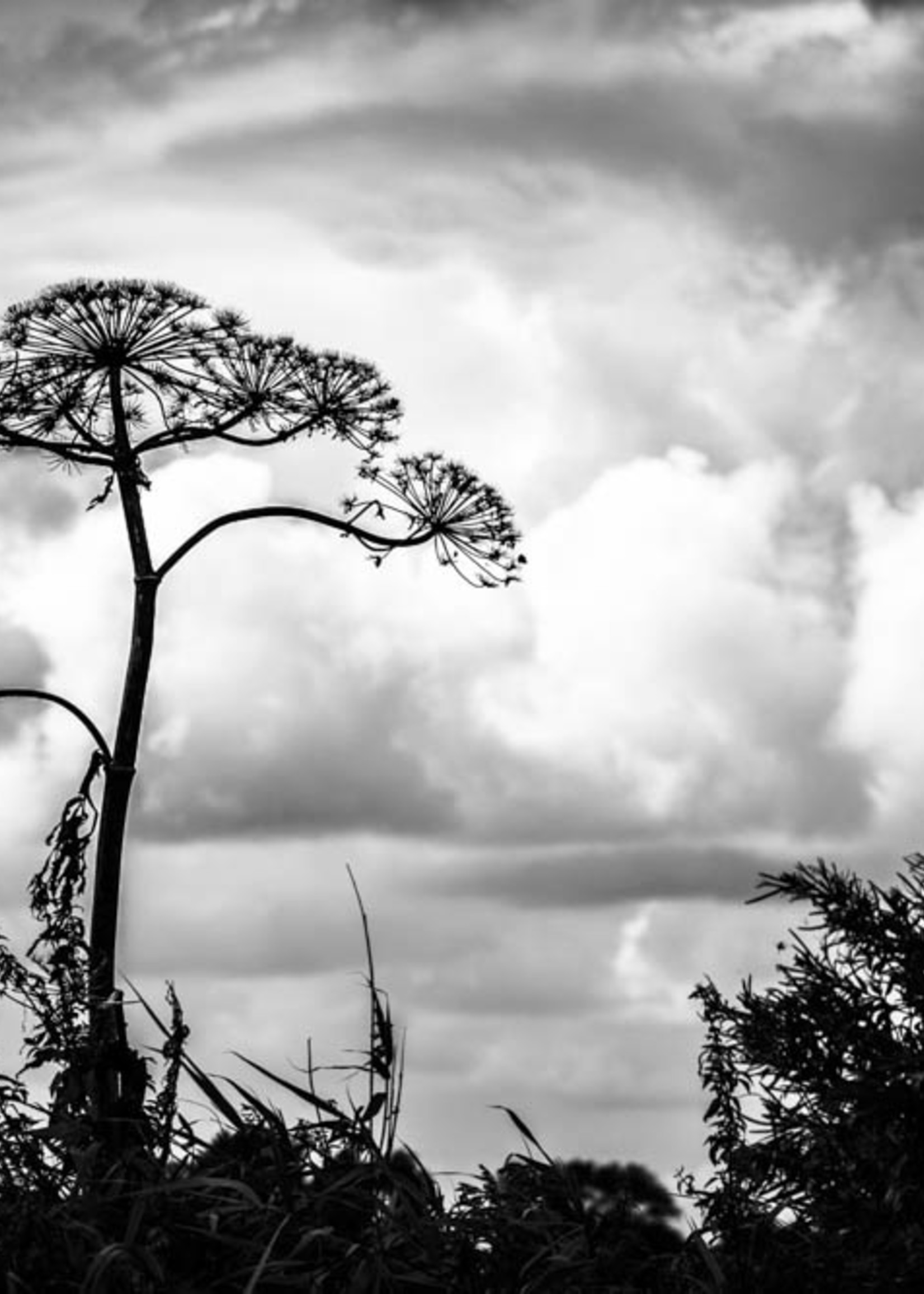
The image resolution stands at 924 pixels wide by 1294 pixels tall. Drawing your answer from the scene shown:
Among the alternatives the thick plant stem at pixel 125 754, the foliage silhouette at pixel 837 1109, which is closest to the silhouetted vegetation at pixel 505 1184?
the foliage silhouette at pixel 837 1109

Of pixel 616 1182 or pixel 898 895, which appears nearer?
pixel 898 895

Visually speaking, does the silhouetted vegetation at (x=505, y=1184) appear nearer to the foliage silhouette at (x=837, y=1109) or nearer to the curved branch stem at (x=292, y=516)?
the foliage silhouette at (x=837, y=1109)

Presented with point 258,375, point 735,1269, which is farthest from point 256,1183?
point 258,375

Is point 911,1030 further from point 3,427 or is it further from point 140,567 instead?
point 3,427

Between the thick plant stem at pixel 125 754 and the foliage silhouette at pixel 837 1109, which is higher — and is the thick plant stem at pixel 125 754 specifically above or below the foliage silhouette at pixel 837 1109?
above

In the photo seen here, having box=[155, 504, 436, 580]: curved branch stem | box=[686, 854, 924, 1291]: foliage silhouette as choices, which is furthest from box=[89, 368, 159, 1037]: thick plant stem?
box=[686, 854, 924, 1291]: foliage silhouette

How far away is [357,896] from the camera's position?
4.66m

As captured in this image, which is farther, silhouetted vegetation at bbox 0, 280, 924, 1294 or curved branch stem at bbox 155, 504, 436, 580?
curved branch stem at bbox 155, 504, 436, 580

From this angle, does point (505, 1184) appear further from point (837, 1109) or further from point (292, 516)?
point (292, 516)

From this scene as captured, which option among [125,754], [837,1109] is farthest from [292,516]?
[837,1109]

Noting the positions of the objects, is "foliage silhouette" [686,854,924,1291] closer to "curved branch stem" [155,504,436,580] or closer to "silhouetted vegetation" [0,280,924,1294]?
"silhouetted vegetation" [0,280,924,1294]

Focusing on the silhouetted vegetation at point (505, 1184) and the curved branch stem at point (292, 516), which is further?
the curved branch stem at point (292, 516)

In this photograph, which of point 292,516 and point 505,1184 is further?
point 292,516

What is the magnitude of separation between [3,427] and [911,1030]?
11826mm
